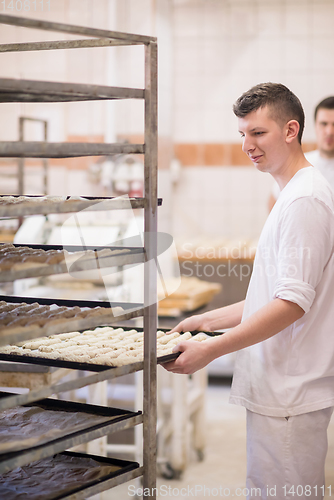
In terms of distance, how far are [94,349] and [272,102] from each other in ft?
2.62

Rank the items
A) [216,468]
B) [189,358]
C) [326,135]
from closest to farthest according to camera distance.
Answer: [189,358], [326,135], [216,468]

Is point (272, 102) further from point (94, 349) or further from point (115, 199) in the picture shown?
point (94, 349)

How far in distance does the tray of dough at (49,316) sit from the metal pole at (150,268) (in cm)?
5

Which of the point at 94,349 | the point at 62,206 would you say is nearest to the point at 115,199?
the point at 62,206

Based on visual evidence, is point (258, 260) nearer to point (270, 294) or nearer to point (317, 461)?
point (270, 294)

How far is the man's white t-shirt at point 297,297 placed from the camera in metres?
1.43

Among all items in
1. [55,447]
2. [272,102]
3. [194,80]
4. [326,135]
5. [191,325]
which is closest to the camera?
[55,447]

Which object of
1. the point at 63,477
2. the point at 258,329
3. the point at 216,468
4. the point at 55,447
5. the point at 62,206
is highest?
the point at 62,206

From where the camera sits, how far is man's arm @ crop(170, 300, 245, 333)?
5.63 ft

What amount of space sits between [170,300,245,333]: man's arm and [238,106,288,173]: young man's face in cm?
48

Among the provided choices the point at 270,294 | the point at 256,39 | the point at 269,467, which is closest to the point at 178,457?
the point at 269,467

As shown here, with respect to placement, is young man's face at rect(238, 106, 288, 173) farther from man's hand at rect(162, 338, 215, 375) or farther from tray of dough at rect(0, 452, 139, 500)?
tray of dough at rect(0, 452, 139, 500)

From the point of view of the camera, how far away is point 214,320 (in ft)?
5.77

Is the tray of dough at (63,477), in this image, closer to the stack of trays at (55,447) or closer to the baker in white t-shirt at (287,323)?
the stack of trays at (55,447)
